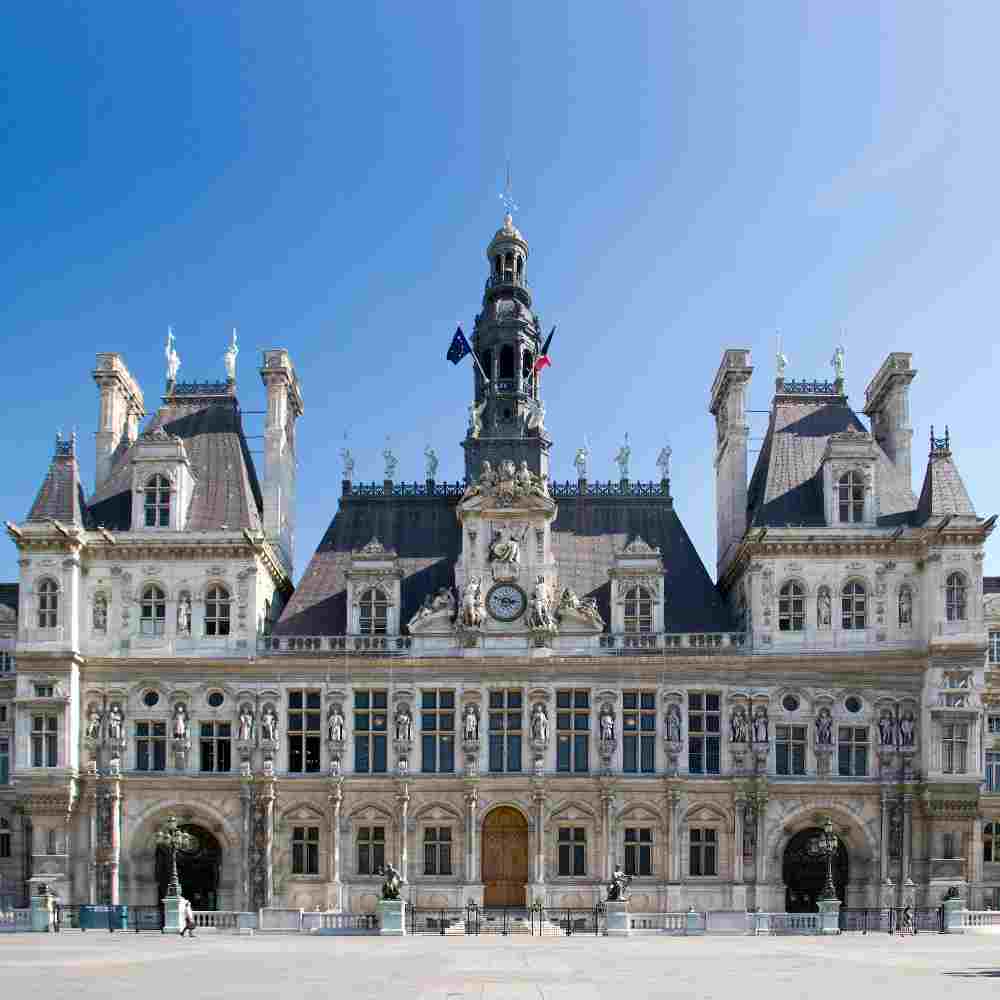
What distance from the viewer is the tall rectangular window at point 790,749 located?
6506 cm

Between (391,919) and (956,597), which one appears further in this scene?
(956,597)

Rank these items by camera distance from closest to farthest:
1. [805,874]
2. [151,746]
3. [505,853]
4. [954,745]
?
[954,745]
[505,853]
[151,746]
[805,874]

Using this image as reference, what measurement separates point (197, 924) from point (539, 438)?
1012 inches

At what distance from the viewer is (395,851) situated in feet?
212

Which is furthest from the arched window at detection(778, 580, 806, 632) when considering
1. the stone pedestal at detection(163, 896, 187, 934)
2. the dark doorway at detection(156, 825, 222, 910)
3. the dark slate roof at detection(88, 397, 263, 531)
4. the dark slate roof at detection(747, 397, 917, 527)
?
the stone pedestal at detection(163, 896, 187, 934)

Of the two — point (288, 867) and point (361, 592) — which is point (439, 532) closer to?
point (361, 592)

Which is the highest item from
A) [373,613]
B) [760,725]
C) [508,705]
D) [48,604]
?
[48,604]

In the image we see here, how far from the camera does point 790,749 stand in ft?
214

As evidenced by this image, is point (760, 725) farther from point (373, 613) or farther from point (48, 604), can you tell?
point (48, 604)

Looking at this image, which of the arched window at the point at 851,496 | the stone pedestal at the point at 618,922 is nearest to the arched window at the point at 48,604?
the stone pedestal at the point at 618,922

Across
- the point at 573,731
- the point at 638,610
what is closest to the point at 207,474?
the point at 573,731

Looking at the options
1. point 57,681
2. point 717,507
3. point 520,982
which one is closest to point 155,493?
point 57,681

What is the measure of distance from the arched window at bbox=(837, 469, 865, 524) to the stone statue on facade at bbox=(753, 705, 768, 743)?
28.8 ft

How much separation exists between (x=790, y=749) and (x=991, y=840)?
1183 cm
